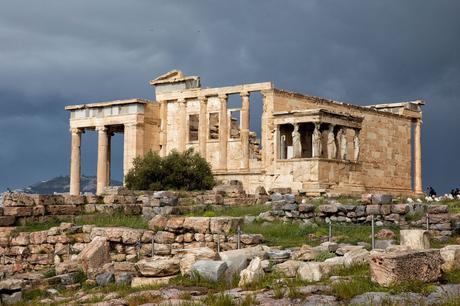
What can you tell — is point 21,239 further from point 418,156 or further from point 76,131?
point 418,156

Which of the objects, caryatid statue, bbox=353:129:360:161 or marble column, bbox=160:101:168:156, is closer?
caryatid statue, bbox=353:129:360:161

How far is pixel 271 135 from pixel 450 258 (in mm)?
28864

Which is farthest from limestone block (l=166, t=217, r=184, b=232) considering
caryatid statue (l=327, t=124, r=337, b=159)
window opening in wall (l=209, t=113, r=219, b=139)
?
window opening in wall (l=209, t=113, r=219, b=139)

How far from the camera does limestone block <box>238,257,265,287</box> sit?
37.8 ft

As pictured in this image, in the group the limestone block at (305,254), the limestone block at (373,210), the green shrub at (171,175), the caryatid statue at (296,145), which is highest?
the caryatid statue at (296,145)

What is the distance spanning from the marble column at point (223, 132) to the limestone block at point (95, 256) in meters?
25.6

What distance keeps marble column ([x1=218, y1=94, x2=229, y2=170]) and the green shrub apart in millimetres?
5499

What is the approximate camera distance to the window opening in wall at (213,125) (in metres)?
44.6

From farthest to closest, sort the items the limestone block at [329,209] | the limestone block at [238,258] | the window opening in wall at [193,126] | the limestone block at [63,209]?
the window opening in wall at [193,126]
the limestone block at [63,209]
the limestone block at [329,209]
the limestone block at [238,258]

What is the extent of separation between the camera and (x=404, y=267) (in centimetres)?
1027

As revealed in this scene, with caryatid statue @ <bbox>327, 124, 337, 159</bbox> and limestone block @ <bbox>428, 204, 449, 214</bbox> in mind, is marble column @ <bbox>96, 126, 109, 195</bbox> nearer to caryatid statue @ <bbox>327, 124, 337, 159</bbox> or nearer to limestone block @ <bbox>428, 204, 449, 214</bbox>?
caryatid statue @ <bbox>327, 124, 337, 159</bbox>

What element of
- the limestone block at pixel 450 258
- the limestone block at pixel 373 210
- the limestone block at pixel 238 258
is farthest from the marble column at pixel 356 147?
the limestone block at pixel 450 258

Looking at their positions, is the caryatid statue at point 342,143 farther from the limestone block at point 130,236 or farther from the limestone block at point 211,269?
the limestone block at point 211,269

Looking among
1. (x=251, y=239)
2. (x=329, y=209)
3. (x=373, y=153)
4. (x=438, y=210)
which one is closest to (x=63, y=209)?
(x=329, y=209)
